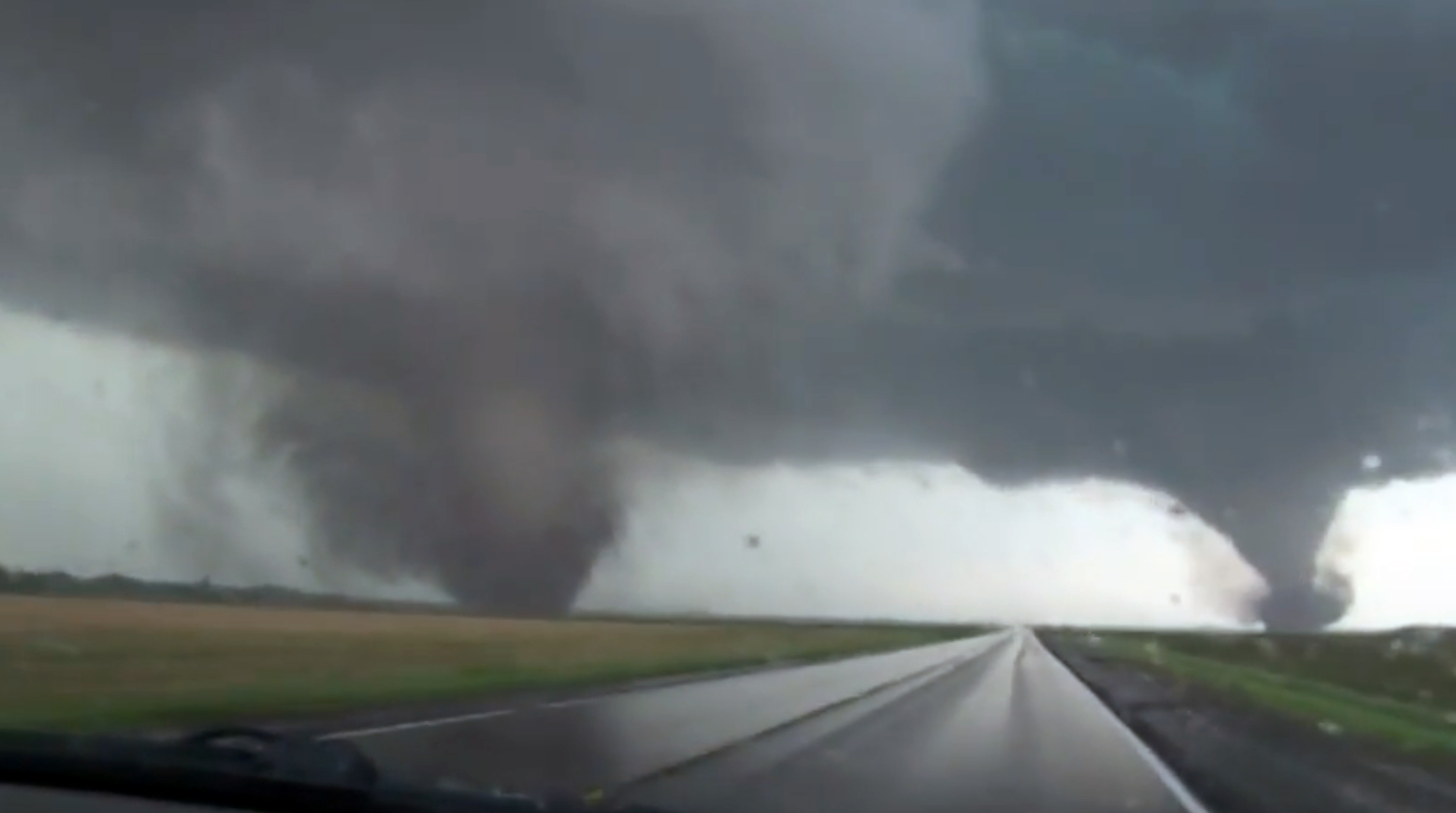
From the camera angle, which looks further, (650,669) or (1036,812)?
(650,669)

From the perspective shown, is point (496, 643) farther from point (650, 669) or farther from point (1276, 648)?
point (1276, 648)

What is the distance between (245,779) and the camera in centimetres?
532

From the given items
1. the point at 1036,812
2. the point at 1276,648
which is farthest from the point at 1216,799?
the point at 1276,648

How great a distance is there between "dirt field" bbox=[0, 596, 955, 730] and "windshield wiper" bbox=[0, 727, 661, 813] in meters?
3.24

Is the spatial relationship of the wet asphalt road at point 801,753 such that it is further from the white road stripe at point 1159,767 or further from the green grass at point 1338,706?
the green grass at point 1338,706

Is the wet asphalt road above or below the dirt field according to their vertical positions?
below

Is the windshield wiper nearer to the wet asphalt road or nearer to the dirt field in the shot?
the wet asphalt road

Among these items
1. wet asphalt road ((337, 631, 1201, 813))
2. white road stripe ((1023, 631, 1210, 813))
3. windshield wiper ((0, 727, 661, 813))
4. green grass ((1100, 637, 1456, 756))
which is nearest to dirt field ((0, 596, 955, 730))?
wet asphalt road ((337, 631, 1201, 813))

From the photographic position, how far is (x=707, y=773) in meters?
13.3

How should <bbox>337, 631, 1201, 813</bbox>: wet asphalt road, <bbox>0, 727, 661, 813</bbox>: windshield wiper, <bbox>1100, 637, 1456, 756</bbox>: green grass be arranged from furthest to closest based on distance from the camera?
1. <bbox>1100, 637, 1456, 756</bbox>: green grass
2. <bbox>337, 631, 1201, 813</bbox>: wet asphalt road
3. <bbox>0, 727, 661, 813</bbox>: windshield wiper

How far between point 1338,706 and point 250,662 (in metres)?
18.2

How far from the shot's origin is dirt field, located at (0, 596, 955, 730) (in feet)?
49.3

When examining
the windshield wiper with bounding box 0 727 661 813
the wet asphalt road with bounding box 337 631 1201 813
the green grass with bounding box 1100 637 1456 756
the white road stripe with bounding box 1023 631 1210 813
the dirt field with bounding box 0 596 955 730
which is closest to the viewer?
the windshield wiper with bounding box 0 727 661 813

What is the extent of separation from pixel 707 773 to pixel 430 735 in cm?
366
